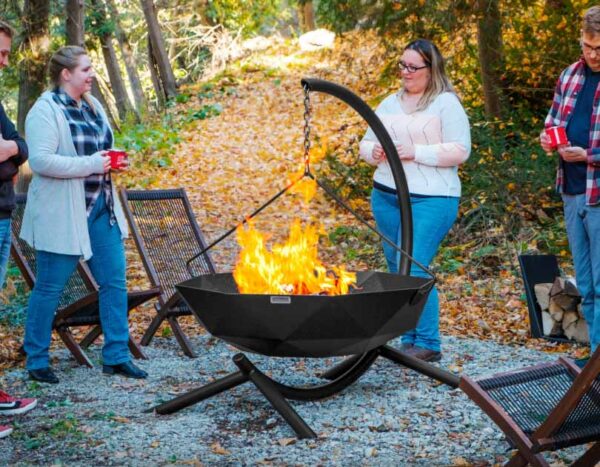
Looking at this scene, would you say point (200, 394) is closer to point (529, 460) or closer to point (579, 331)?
point (529, 460)

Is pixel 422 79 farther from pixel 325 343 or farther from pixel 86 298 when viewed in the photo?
pixel 86 298

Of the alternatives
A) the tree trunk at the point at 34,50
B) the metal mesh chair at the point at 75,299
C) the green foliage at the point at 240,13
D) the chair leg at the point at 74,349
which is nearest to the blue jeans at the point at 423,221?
the metal mesh chair at the point at 75,299

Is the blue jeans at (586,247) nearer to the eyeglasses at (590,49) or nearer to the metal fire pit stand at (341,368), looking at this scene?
the eyeglasses at (590,49)

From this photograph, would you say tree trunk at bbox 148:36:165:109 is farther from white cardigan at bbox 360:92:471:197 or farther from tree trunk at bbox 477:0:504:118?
white cardigan at bbox 360:92:471:197

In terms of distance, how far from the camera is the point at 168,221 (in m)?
6.38

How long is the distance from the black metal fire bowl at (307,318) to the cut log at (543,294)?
1.98 metres

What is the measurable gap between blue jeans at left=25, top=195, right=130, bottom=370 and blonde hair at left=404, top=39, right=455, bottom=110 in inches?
75.1

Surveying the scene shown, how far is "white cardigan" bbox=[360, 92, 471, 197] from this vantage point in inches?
190

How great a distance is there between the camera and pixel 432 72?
4.90m

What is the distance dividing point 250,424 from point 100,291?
1.37 meters

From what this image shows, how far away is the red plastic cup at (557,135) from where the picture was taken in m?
4.27

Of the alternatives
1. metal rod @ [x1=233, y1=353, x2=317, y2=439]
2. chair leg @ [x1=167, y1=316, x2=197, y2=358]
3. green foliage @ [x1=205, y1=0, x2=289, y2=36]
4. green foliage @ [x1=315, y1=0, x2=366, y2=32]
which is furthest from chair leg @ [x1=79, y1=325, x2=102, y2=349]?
green foliage @ [x1=205, y1=0, x2=289, y2=36]

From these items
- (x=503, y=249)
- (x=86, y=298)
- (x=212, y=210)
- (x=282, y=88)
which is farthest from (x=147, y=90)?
(x=86, y=298)

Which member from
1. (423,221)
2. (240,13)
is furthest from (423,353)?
(240,13)
